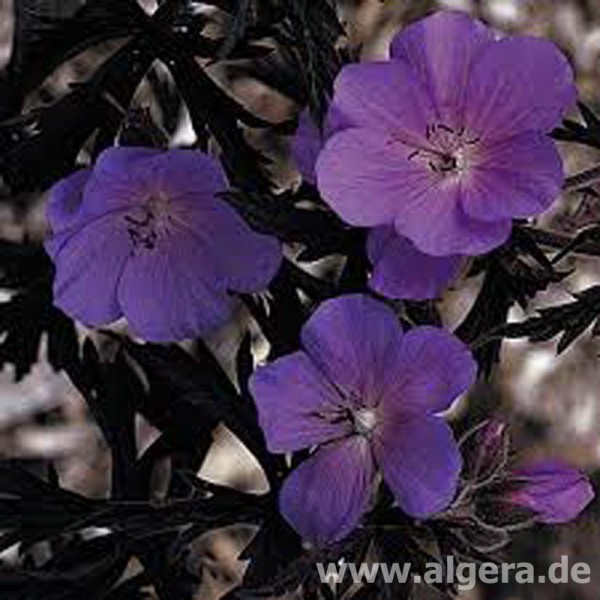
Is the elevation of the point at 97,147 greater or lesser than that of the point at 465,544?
greater

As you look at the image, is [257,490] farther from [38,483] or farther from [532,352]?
[38,483]

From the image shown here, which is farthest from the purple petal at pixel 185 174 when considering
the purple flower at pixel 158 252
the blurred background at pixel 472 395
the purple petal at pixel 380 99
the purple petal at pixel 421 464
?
the blurred background at pixel 472 395

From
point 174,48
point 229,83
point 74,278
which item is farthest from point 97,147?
point 229,83

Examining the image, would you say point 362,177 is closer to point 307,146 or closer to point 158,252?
point 307,146

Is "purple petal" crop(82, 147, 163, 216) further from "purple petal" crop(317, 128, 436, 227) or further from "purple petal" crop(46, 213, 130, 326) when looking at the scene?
"purple petal" crop(317, 128, 436, 227)

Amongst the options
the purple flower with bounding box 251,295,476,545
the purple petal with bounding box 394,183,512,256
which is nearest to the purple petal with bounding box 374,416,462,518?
the purple flower with bounding box 251,295,476,545

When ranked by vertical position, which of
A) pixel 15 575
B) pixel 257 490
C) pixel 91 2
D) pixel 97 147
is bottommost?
pixel 257 490
